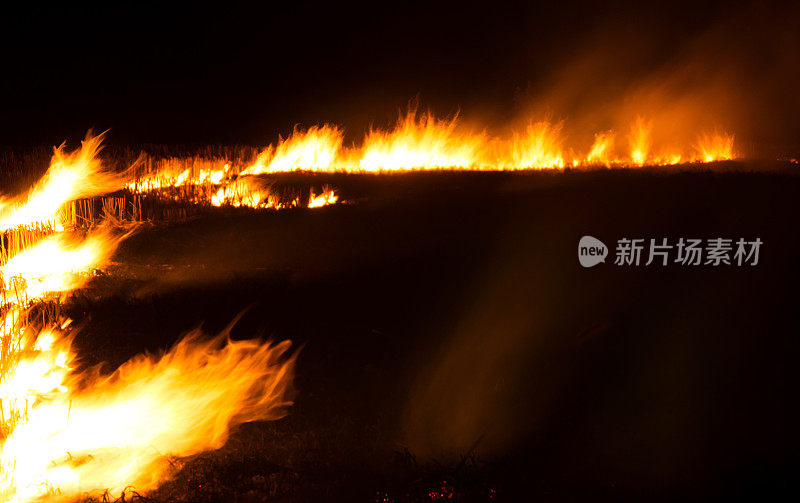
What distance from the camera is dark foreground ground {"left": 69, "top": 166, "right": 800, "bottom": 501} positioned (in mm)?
3668

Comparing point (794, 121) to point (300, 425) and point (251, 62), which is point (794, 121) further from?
point (300, 425)

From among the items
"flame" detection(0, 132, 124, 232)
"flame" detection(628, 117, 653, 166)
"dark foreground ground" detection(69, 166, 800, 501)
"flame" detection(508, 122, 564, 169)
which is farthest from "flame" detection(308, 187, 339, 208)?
"flame" detection(628, 117, 653, 166)

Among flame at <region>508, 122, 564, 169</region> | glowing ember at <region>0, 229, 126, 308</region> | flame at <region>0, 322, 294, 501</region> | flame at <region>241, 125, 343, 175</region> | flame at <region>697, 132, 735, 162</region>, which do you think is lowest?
flame at <region>0, 322, 294, 501</region>

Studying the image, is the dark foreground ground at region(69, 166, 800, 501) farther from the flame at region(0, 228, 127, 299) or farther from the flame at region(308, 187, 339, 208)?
the flame at region(308, 187, 339, 208)

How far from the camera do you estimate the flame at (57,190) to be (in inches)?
317

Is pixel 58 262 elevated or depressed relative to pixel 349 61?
depressed

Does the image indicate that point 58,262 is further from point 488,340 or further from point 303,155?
point 303,155

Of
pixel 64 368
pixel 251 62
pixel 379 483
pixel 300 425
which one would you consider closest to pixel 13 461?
pixel 64 368

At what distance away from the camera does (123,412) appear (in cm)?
380

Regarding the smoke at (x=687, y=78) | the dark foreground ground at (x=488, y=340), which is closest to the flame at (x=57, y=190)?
the dark foreground ground at (x=488, y=340)

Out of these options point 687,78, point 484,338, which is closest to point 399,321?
point 484,338

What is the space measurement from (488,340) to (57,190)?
593cm

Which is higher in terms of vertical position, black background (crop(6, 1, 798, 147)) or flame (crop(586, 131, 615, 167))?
black background (crop(6, 1, 798, 147))

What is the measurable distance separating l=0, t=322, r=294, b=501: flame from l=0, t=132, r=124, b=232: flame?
3.94m
